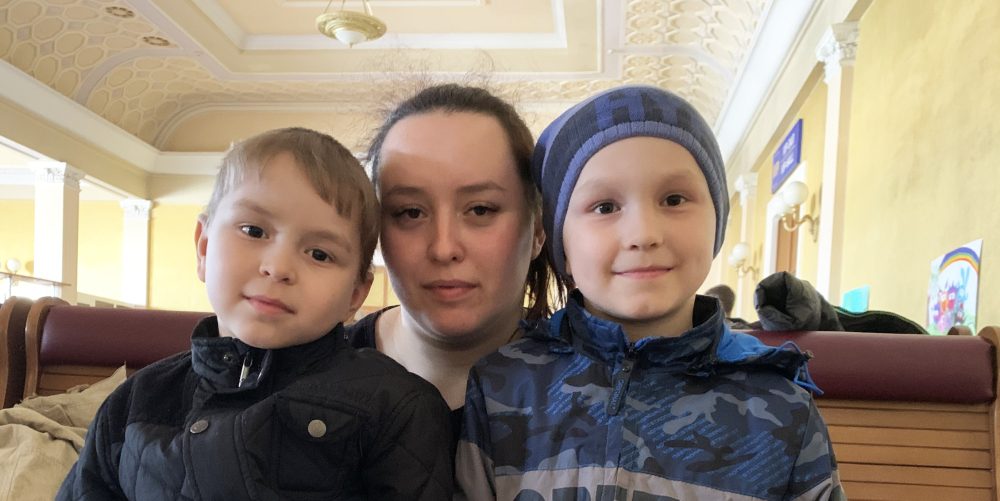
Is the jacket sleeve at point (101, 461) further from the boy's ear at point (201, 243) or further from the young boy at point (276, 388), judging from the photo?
the boy's ear at point (201, 243)

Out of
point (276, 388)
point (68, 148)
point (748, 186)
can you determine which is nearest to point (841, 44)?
point (748, 186)

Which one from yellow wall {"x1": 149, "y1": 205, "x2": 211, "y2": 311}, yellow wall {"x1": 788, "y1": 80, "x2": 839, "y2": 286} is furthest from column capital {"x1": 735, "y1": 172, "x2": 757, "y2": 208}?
yellow wall {"x1": 149, "y1": 205, "x2": 211, "y2": 311}

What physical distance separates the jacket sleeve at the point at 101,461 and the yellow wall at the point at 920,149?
10.8 feet

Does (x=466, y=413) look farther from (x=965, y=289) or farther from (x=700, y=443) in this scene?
(x=965, y=289)

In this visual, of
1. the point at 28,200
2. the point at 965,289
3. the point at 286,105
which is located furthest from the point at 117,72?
the point at 965,289

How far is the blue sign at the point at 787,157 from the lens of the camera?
660 cm

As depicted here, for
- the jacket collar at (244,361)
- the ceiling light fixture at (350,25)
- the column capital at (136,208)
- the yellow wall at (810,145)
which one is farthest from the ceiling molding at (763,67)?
the column capital at (136,208)

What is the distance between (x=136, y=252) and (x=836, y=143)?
11.5m

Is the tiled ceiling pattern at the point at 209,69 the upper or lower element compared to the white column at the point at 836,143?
upper

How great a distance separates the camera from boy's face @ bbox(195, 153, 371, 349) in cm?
117

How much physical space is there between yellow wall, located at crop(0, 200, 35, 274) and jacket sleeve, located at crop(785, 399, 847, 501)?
16.3 m

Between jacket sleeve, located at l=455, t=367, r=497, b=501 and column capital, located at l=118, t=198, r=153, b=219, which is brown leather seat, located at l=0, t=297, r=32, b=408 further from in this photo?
column capital, located at l=118, t=198, r=153, b=219

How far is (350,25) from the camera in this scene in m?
7.03

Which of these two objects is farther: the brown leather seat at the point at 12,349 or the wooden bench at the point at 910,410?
the brown leather seat at the point at 12,349
